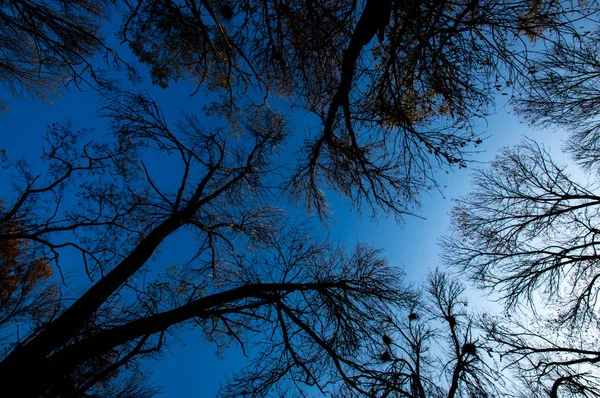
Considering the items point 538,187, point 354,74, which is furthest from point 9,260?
point 538,187

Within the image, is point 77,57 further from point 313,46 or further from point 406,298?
point 406,298

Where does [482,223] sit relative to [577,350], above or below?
above

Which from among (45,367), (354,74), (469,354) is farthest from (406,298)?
(45,367)

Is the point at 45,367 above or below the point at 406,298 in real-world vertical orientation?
below

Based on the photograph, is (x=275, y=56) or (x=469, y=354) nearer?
(x=275, y=56)

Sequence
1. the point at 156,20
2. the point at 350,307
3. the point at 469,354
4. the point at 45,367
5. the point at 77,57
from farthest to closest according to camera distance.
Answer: the point at 469,354, the point at 350,307, the point at 77,57, the point at 156,20, the point at 45,367

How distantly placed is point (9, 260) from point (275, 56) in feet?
26.3

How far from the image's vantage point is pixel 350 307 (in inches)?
207

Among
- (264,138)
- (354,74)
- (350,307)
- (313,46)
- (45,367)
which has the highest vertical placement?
(264,138)

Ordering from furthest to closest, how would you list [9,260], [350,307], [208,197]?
[208,197] < [9,260] < [350,307]

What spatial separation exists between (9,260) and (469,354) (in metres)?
12.5

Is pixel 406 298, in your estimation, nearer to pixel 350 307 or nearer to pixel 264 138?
pixel 350 307

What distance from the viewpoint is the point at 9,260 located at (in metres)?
6.16

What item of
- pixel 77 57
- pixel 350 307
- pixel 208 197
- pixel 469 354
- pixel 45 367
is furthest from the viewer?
pixel 469 354
